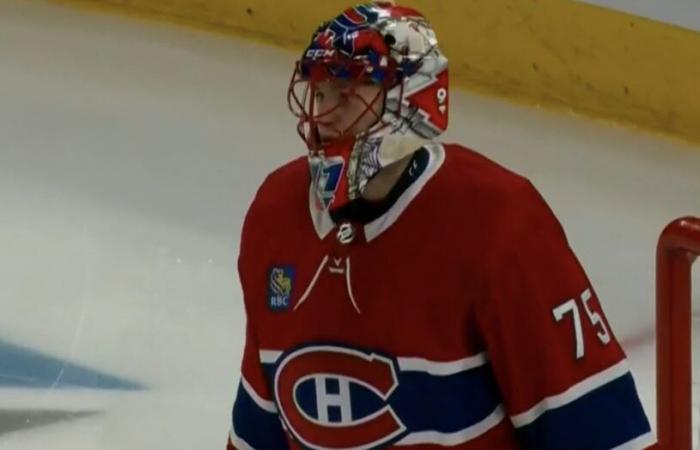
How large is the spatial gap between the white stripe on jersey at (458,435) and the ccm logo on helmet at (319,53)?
299 millimetres

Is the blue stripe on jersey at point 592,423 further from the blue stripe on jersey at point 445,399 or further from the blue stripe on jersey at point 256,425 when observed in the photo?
the blue stripe on jersey at point 256,425

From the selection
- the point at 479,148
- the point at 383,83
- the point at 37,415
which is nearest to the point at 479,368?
the point at 383,83

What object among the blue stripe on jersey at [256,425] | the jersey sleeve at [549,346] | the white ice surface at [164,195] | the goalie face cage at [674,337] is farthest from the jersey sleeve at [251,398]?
the white ice surface at [164,195]

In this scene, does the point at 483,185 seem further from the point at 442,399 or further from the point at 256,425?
the point at 256,425

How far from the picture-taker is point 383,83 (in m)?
Answer: 1.12

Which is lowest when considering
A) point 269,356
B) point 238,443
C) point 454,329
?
point 238,443

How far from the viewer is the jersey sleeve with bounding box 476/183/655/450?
1078 millimetres

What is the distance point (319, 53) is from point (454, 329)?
0.23 meters

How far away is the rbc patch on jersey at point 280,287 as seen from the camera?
1.19m

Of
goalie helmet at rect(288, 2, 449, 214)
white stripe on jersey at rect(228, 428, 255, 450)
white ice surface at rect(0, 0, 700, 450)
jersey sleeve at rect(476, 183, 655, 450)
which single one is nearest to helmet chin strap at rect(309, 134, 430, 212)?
goalie helmet at rect(288, 2, 449, 214)

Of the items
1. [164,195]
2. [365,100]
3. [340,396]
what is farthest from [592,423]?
[164,195]

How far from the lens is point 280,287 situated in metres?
1.20

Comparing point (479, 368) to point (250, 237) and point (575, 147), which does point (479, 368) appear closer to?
point (250, 237)

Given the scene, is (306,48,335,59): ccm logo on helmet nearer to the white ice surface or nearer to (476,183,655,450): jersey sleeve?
(476,183,655,450): jersey sleeve
